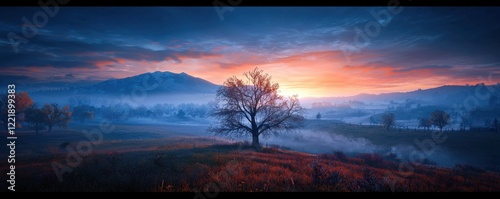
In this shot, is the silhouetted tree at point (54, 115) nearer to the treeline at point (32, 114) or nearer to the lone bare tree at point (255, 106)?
the treeline at point (32, 114)

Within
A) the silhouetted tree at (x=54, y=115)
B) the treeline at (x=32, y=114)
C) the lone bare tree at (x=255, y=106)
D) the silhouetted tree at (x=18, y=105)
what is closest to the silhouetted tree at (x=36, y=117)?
the treeline at (x=32, y=114)

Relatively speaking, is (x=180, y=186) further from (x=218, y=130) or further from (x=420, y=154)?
(x=420, y=154)

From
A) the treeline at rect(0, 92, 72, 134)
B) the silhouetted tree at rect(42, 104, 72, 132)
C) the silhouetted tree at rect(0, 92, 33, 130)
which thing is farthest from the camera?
the silhouetted tree at rect(42, 104, 72, 132)

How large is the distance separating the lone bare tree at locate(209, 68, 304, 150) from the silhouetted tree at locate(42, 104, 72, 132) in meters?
75.4

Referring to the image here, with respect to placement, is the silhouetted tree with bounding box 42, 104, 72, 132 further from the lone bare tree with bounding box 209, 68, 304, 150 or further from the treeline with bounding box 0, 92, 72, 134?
the lone bare tree with bounding box 209, 68, 304, 150

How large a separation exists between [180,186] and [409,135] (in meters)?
91.6

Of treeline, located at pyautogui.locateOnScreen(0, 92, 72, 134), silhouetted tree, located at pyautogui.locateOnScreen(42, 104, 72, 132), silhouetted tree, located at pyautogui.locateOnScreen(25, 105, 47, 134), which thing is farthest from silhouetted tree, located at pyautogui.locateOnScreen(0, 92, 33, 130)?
silhouetted tree, located at pyautogui.locateOnScreen(42, 104, 72, 132)

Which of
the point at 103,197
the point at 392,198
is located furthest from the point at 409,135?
the point at 103,197

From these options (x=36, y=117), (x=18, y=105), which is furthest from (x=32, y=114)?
(x=18, y=105)

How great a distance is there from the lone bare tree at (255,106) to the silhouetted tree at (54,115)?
75.4 m

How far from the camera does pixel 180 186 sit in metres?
8.01

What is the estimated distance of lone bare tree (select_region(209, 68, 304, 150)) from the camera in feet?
87.6
